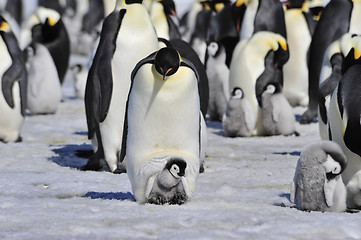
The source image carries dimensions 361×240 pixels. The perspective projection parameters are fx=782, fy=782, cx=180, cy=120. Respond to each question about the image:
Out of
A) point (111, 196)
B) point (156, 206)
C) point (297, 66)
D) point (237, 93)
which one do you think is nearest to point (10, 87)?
point (237, 93)

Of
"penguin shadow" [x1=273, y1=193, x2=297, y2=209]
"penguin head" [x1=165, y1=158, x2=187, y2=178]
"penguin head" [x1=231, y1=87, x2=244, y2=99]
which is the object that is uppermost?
"penguin head" [x1=165, y1=158, x2=187, y2=178]

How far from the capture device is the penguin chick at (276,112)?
8.07 meters

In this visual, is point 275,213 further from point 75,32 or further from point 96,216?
point 75,32

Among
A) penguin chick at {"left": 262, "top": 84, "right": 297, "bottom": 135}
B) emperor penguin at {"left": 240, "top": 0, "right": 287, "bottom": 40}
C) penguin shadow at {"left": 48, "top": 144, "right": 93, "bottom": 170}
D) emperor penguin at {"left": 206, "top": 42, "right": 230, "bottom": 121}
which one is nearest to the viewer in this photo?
penguin shadow at {"left": 48, "top": 144, "right": 93, "bottom": 170}

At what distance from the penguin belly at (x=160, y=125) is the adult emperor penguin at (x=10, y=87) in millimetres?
3350

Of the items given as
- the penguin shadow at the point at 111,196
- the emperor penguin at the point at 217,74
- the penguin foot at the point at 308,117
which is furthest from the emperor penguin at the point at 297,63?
the penguin shadow at the point at 111,196

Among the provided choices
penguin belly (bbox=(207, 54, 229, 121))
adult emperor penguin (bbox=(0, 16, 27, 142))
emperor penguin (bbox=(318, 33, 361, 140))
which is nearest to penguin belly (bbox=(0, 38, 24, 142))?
adult emperor penguin (bbox=(0, 16, 27, 142))

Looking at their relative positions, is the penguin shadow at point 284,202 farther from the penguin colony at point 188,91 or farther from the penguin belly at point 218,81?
the penguin belly at point 218,81

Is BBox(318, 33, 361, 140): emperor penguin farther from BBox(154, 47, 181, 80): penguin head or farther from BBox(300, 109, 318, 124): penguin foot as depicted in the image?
BBox(300, 109, 318, 124): penguin foot

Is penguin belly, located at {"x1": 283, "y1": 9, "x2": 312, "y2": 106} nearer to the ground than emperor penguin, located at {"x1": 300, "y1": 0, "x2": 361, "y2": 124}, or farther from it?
nearer to the ground

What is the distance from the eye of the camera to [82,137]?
8117 mm

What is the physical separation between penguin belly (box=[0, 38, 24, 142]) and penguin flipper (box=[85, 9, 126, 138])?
1.88 meters

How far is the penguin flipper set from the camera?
5645 mm

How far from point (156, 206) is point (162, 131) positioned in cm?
41
